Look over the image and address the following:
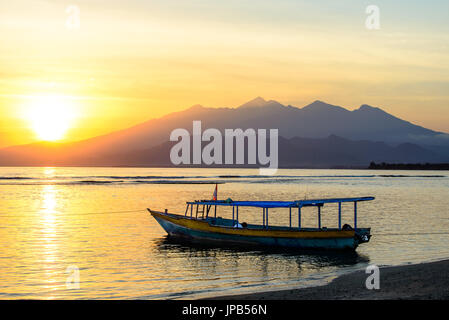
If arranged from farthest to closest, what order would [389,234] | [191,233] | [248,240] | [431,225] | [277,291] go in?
[431,225] → [389,234] → [191,233] → [248,240] → [277,291]

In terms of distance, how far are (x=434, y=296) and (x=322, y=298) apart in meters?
3.81

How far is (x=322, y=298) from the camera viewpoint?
18.7 meters

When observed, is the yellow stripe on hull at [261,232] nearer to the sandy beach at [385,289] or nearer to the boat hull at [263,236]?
the boat hull at [263,236]

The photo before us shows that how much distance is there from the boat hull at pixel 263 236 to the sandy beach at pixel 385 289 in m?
7.60

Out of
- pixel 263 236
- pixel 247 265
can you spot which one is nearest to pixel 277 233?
pixel 263 236

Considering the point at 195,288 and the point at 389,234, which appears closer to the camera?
the point at 195,288

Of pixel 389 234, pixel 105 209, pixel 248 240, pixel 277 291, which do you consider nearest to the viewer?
pixel 277 291

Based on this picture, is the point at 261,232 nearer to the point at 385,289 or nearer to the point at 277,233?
the point at 277,233

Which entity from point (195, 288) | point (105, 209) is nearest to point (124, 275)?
point (195, 288)

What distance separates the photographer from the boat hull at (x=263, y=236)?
105 feet

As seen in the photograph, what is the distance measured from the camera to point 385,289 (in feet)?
65.6

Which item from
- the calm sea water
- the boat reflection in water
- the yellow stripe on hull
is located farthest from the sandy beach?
the yellow stripe on hull

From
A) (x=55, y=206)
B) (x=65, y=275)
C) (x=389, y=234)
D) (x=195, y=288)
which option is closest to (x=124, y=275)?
(x=65, y=275)

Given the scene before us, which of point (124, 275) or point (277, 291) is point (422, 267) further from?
point (124, 275)
